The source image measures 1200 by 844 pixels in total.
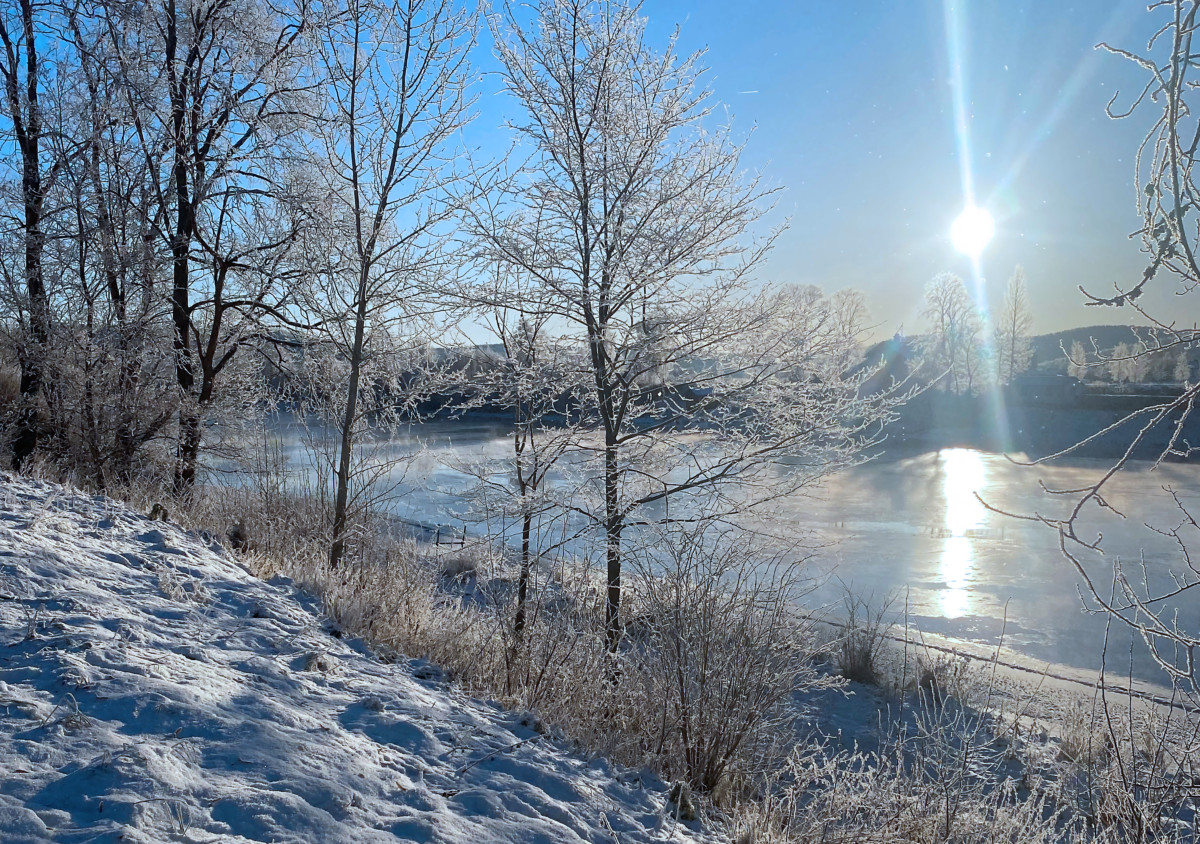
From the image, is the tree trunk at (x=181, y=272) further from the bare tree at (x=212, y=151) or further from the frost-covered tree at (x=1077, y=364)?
the frost-covered tree at (x=1077, y=364)

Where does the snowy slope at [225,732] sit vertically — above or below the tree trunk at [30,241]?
below

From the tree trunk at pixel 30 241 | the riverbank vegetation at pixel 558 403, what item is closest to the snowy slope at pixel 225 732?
the riverbank vegetation at pixel 558 403

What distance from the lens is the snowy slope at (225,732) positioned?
2.11 metres

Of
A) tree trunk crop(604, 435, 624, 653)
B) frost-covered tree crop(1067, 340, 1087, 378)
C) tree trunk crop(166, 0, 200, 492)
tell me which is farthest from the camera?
tree trunk crop(166, 0, 200, 492)

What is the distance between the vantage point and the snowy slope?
6.93ft

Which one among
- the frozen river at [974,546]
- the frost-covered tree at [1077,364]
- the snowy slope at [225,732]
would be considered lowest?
the frozen river at [974,546]

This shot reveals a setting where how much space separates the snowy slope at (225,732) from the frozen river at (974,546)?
3.40m

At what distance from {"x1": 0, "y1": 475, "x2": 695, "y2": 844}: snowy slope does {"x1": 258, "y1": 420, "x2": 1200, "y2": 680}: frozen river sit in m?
3.40

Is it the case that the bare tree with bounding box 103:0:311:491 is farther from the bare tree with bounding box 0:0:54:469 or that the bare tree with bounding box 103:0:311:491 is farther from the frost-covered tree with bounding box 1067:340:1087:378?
the frost-covered tree with bounding box 1067:340:1087:378

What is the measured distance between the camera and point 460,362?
29.6 feet

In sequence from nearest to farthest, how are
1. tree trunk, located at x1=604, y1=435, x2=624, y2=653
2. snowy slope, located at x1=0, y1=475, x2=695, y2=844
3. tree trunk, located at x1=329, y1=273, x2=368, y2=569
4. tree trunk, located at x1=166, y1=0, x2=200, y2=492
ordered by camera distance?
snowy slope, located at x1=0, y1=475, x2=695, y2=844
tree trunk, located at x1=604, y1=435, x2=624, y2=653
tree trunk, located at x1=329, y1=273, x2=368, y2=569
tree trunk, located at x1=166, y1=0, x2=200, y2=492

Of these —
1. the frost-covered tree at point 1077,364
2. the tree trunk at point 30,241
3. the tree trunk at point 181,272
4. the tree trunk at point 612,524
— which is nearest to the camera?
the frost-covered tree at point 1077,364

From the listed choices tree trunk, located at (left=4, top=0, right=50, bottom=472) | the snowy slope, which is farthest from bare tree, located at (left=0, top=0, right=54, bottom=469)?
the snowy slope

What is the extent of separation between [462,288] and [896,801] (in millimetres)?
5791
